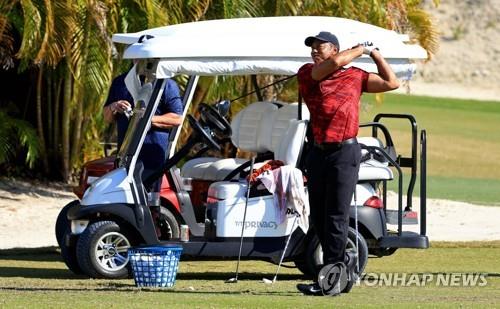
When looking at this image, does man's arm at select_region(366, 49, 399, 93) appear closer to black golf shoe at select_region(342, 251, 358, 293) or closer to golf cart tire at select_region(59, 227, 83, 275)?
black golf shoe at select_region(342, 251, 358, 293)

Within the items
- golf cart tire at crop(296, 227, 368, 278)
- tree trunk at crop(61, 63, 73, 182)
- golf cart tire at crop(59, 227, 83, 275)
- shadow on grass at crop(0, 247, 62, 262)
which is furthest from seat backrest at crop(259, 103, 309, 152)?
tree trunk at crop(61, 63, 73, 182)

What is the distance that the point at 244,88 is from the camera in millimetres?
17734

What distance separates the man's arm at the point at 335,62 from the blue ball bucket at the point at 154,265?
5.58ft

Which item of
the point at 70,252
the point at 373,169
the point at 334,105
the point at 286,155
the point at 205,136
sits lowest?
the point at 70,252

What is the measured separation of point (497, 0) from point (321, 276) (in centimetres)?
→ 6135

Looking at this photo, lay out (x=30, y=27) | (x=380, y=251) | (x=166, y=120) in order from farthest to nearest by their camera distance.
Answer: (x=30, y=27), (x=380, y=251), (x=166, y=120)

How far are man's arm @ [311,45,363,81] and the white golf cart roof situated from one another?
1.39m

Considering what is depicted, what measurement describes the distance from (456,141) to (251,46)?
24781 millimetres

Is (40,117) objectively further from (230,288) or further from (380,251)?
(230,288)

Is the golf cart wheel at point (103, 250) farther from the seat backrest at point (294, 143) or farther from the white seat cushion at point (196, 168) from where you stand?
the seat backrest at point (294, 143)

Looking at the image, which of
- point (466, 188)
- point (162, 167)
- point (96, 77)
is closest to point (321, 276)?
point (162, 167)

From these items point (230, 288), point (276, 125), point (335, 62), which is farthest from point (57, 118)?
point (335, 62)

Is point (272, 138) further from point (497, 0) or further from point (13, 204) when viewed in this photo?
point (497, 0)

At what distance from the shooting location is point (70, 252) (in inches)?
423
